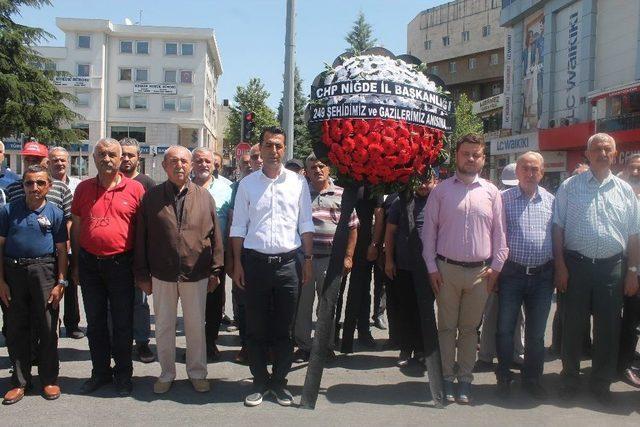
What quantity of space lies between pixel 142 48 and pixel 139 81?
9.28 ft

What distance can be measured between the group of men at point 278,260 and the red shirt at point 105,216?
0.4 inches

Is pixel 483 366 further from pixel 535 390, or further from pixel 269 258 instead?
pixel 269 258

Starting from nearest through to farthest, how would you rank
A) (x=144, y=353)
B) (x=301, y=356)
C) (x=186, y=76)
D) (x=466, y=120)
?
(x=144, y=353), (x=301, y=356), (x=466, y=120), (x=186, y=76)

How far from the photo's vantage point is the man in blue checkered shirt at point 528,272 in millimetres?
4707

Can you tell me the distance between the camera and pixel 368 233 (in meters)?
5.53

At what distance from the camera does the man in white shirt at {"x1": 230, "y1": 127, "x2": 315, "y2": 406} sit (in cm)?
456

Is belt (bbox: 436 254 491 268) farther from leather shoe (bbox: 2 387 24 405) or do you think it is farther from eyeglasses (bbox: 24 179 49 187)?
leather shoe (bbox: 2 387 24 405)

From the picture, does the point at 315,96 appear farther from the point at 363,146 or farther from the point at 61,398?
the point at 61,398

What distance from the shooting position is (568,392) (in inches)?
187

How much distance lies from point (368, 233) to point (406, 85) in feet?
5.08

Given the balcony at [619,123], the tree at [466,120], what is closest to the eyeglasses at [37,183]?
the balcony at [619,123]

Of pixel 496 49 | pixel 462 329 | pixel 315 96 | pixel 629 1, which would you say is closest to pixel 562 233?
pixel 462 329

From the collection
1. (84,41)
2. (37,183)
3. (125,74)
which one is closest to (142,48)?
(125,74)

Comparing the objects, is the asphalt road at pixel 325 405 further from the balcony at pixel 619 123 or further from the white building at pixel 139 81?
the white building at pixel 139 81
